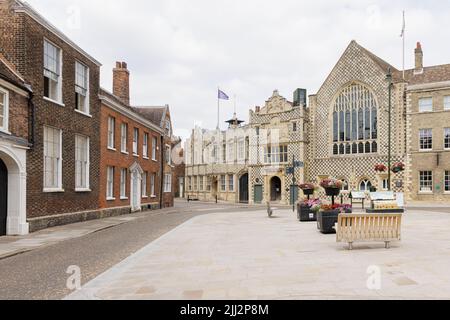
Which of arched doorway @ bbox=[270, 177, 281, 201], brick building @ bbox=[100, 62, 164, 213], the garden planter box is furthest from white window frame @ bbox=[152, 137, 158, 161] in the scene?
the garden planter box

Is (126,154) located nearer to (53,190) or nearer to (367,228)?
(53,190)

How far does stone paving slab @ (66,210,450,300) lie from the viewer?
245 inches

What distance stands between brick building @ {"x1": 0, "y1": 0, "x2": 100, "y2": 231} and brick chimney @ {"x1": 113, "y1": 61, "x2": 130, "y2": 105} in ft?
29.9

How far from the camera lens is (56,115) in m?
17.9

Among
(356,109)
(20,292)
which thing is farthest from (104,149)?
(356,109)

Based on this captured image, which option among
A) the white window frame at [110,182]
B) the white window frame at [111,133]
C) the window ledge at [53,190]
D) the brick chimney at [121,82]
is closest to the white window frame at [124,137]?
the white window frame at [111,133]

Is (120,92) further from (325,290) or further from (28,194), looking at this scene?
(325,290)

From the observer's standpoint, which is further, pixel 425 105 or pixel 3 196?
pixel 425 105

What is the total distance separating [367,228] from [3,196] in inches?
481

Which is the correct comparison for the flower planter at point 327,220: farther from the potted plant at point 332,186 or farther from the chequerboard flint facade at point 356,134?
the chequerboard flint facade at point 356,134

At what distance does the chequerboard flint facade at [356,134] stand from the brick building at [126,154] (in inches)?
466

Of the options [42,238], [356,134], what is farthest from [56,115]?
[356,134]

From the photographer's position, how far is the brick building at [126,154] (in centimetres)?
2383

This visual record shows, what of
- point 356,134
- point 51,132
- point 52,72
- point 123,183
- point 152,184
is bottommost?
point 152,184
